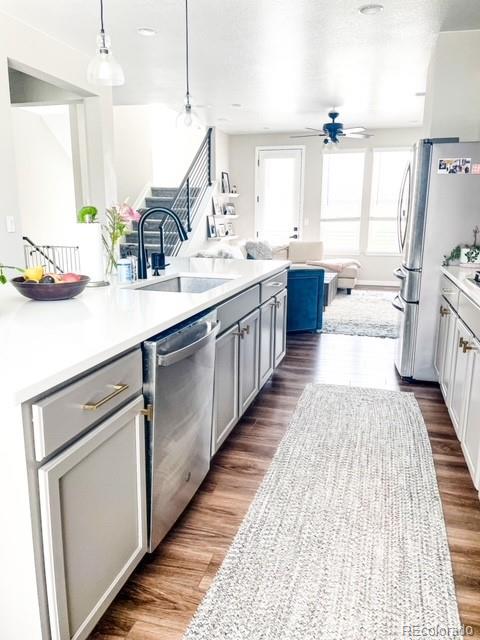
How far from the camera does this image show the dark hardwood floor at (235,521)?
157 cm

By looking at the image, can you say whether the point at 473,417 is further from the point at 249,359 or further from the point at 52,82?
the point at 52,82

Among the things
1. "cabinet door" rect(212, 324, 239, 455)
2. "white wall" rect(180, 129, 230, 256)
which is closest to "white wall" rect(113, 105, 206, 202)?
"white wall" rect(180, 129, 230, 256)

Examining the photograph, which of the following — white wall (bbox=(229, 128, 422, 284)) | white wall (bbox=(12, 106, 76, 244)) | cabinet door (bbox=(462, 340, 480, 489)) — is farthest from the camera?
white wall (bbox=(229, 128, 422, 284))

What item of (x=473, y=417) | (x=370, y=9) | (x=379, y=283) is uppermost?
(x=370, y=9)

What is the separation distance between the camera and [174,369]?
1688 mm

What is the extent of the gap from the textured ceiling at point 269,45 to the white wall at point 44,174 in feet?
7.01

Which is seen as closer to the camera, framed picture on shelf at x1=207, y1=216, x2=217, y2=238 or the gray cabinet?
the gray cabinet

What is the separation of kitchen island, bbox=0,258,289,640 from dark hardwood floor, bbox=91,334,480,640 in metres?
0.43

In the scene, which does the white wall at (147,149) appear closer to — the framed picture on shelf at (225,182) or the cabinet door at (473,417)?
the framed picture on shelf at (225,182)

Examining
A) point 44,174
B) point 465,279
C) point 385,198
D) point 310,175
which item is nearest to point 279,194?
point 310,175

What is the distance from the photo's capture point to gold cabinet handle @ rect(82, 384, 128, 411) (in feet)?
4.14

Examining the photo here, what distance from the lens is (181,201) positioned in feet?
25.6

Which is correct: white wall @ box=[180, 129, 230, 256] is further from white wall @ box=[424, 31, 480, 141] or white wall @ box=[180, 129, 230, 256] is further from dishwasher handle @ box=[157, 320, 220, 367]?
dishwasher handle @ box=[157, 320, 220, 367]

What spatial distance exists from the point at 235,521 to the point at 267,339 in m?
1.47
